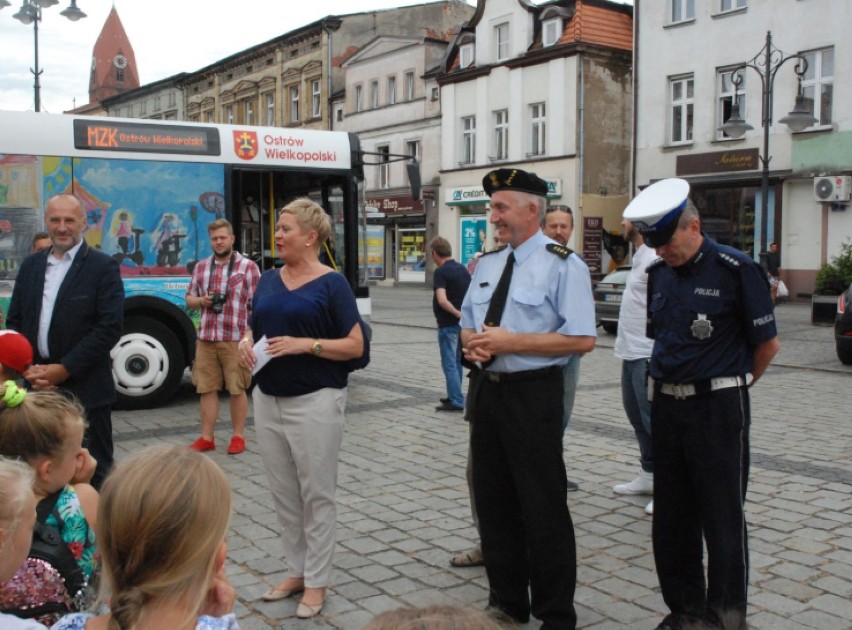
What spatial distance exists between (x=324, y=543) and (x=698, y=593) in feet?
5.21

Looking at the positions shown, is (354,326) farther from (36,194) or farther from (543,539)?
(36,194)

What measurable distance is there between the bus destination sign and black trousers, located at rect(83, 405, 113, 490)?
5234 mm

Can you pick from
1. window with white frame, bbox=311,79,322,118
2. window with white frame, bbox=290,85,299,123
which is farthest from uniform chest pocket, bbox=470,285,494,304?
window with white frame, bbox=290,85,299,123

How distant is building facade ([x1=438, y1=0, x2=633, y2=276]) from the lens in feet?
106

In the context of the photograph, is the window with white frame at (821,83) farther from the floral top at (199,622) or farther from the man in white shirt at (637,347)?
the floral top at (199,622)

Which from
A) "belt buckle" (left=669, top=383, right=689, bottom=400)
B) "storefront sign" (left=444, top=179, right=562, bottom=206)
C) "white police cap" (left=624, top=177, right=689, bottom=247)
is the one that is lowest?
"belt buckle" (left=669, top=383, right=689, bottom=400)

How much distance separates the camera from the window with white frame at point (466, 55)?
3666 centimetres

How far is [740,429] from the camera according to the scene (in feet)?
11.4

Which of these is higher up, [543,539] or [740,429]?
[740,429]

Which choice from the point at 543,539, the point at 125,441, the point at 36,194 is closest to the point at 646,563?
the point at 543,539

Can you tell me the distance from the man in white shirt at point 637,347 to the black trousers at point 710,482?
164 cm

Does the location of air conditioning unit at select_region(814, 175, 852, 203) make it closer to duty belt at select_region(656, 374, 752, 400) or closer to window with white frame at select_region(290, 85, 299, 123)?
duty belt at select_region(656, 374, 752, 400)

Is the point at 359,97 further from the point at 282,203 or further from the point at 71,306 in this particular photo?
the point at 71,306

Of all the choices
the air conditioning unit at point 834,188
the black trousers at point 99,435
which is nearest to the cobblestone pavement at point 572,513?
the black trousers at point 99,435
